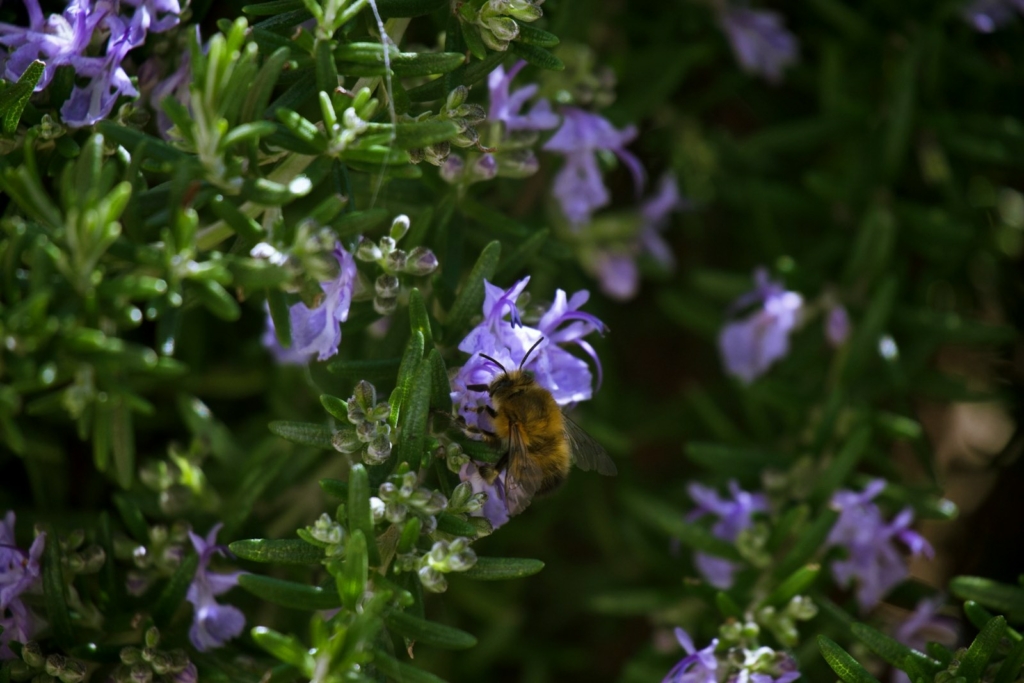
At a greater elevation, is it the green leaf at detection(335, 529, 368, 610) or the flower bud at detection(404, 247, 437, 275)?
the flower bud at detection(404, 247, 437, 275)

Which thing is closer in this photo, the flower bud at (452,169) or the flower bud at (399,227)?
the flower bud at (399,227)

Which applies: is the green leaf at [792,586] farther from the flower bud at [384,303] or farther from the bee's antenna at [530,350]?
the flower bud at [384,303]

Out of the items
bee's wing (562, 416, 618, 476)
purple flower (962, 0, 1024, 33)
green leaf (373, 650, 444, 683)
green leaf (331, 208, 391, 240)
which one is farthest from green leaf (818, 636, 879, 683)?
purple flower (962, 0, 1024, 33)

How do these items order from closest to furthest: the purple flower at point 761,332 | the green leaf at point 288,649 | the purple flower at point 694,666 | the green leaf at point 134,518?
the green leaf at point 288,649 → the purple flower at point 694,666 → the green leaf at point 134,518 → the purple flower at point 761,332

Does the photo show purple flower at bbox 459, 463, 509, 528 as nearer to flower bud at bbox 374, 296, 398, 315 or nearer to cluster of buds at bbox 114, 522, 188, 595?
flower bud at bbox 374, 296, 398, 315

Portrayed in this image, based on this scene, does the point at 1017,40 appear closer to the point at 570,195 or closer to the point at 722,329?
the point at 722,329

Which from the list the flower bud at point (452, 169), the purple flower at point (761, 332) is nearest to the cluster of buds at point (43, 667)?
the flower bud at point (452, 169)

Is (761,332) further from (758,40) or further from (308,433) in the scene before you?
(308,433)
